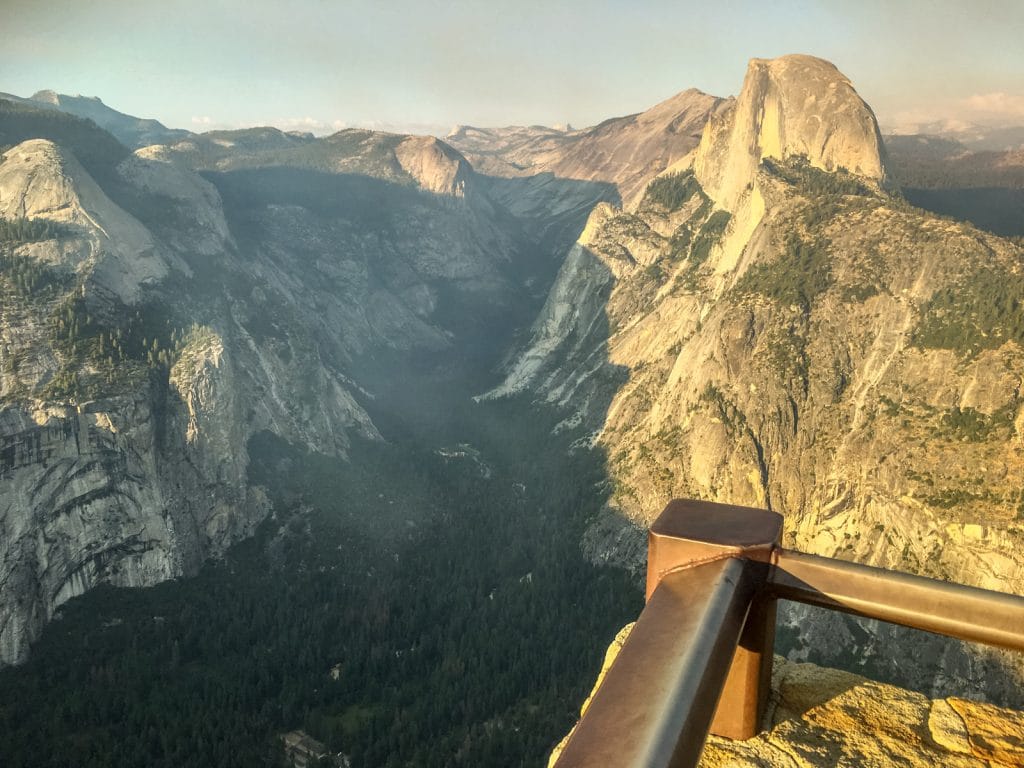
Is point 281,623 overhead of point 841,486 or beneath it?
beneath

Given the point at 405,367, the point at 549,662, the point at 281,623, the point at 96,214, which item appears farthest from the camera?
the point at 405,367

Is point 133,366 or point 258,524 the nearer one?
point 133,366

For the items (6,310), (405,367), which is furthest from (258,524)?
(405,367)

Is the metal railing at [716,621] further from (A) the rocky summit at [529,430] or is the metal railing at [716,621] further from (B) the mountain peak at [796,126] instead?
(B) the mountain peak at [796,126]

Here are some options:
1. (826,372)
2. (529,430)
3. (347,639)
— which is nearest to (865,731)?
(826,372)

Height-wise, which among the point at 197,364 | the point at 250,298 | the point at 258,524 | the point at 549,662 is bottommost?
the point at 549,662

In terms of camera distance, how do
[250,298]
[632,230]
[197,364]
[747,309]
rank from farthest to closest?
[632,230], [250,298], [197,364], [747,309]

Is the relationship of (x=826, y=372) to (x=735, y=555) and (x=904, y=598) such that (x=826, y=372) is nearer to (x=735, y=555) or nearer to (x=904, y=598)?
(x=904, y=598)

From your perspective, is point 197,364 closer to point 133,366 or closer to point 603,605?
point 133,366
